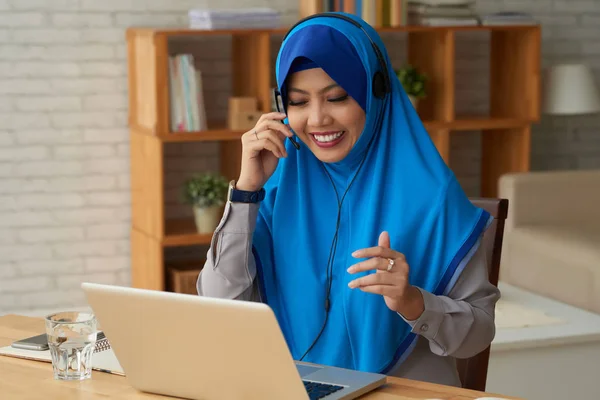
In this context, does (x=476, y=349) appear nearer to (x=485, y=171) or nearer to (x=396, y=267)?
(x=396, y=267)

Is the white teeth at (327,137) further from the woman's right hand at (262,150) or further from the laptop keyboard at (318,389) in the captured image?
the laptop keyboard at (318,389)

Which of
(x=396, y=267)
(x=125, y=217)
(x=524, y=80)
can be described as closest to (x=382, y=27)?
(x=524, y=80)

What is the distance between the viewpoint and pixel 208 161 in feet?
15.6

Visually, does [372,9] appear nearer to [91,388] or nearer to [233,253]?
[233,253]

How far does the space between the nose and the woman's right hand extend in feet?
0.23

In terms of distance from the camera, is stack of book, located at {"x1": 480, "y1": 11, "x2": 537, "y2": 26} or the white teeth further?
stack of book, located at {"x1": 480, "y1": 11, "x2": 537, "y2": 26}

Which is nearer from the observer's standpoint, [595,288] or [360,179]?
[360,179]

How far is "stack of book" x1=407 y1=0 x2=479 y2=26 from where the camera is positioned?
4.65 m

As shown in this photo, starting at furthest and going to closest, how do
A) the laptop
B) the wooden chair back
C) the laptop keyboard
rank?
the wooden chair back < the laptop keyboard < the laptop

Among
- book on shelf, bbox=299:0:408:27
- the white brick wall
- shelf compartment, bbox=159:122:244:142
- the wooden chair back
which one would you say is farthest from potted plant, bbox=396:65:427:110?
the wooden chair back

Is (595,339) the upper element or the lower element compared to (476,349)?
lower

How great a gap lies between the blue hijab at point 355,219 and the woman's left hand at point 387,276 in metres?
0.22

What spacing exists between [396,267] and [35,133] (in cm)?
317

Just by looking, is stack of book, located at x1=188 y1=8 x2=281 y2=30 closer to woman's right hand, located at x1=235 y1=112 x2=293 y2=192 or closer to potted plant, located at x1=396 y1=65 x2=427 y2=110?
potted plant, located at x1=396 y1=65 x2=427 y2=110
